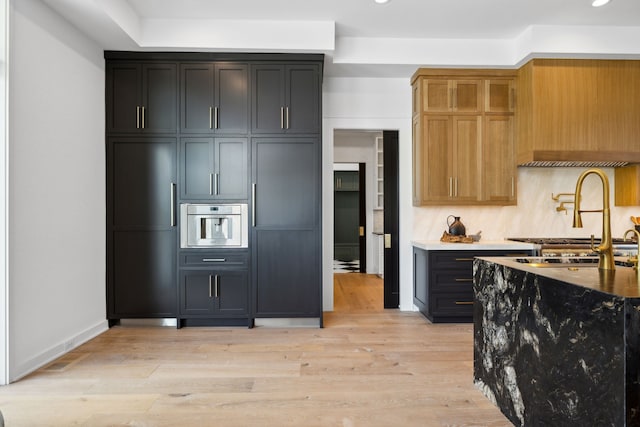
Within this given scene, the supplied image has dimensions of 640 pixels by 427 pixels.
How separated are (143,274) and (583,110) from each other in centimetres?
478

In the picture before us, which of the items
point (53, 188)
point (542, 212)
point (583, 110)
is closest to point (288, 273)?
point (53, 188)

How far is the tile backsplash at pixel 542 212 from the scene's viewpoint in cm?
472

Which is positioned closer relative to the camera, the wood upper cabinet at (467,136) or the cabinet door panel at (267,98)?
the cabinet door panel at (267,98)

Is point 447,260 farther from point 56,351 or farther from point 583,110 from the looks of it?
point 56,351

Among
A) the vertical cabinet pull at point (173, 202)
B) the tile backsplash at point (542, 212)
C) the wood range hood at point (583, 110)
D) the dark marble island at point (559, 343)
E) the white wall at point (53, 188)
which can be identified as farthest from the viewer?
the tile backsplash at point (542, 212)

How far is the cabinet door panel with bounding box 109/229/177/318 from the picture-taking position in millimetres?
4070

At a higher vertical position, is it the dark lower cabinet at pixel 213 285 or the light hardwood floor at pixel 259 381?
the dark lower cabinet at pixel 213 285

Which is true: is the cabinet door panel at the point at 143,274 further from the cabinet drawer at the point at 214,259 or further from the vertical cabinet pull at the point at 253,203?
the vertical cabinet pull at the point at 253,203

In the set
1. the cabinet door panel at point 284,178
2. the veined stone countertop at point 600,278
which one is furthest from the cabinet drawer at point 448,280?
the veined stone countertop at point 600,278

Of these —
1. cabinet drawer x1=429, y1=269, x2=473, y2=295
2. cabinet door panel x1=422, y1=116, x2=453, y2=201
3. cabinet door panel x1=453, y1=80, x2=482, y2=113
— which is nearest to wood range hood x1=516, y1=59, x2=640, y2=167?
cabinet door panel x1=453, y1=80, x2=482, y2=113

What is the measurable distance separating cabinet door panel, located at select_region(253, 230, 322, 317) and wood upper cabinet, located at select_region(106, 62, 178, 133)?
1549 millimetres

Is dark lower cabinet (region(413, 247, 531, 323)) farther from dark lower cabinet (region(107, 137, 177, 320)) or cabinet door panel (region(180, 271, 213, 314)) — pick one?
dark lower cabinet (region(107, 137, 177, 320))

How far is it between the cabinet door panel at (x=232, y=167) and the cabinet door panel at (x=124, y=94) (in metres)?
0.88

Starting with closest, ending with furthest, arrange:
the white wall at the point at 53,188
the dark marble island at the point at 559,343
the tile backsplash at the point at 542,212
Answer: the dark marble island at the point at 559,343 → the white wall at the point at 53,188 → the tile backsplash at the point at 542,212
